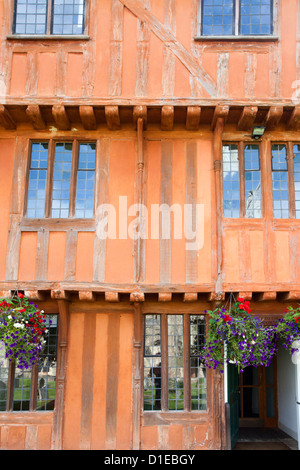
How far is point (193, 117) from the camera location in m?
8.21

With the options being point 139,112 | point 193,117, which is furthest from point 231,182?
point 139,112

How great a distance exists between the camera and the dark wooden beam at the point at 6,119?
26.5ft

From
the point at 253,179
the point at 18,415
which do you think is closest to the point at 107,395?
the point at 18,415

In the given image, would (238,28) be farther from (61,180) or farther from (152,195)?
(61,180)

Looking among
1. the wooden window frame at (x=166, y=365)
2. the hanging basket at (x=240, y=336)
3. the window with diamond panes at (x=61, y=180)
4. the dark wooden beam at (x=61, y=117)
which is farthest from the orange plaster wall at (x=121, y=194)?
the hanging basket at (x=240, y=336)

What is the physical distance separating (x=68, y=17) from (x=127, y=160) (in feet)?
10.3

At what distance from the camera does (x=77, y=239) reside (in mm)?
8148

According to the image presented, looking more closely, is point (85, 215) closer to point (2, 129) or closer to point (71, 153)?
point (71, 153)

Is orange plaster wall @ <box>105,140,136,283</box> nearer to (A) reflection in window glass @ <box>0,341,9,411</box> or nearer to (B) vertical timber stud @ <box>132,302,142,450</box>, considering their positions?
(B) vertical timber stud @ <box>132,302,142,450</box>

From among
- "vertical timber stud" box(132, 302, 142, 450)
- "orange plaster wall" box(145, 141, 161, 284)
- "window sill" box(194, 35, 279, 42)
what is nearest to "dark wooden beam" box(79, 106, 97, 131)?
"orange plaster wall" box(145, 141, 161, 284)

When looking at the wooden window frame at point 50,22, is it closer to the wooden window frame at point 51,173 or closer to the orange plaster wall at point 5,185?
the wooden window frame at point 51,173

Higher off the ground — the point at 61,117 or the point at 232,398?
the point at 61,117

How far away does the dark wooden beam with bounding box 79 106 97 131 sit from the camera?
8.06 meters
